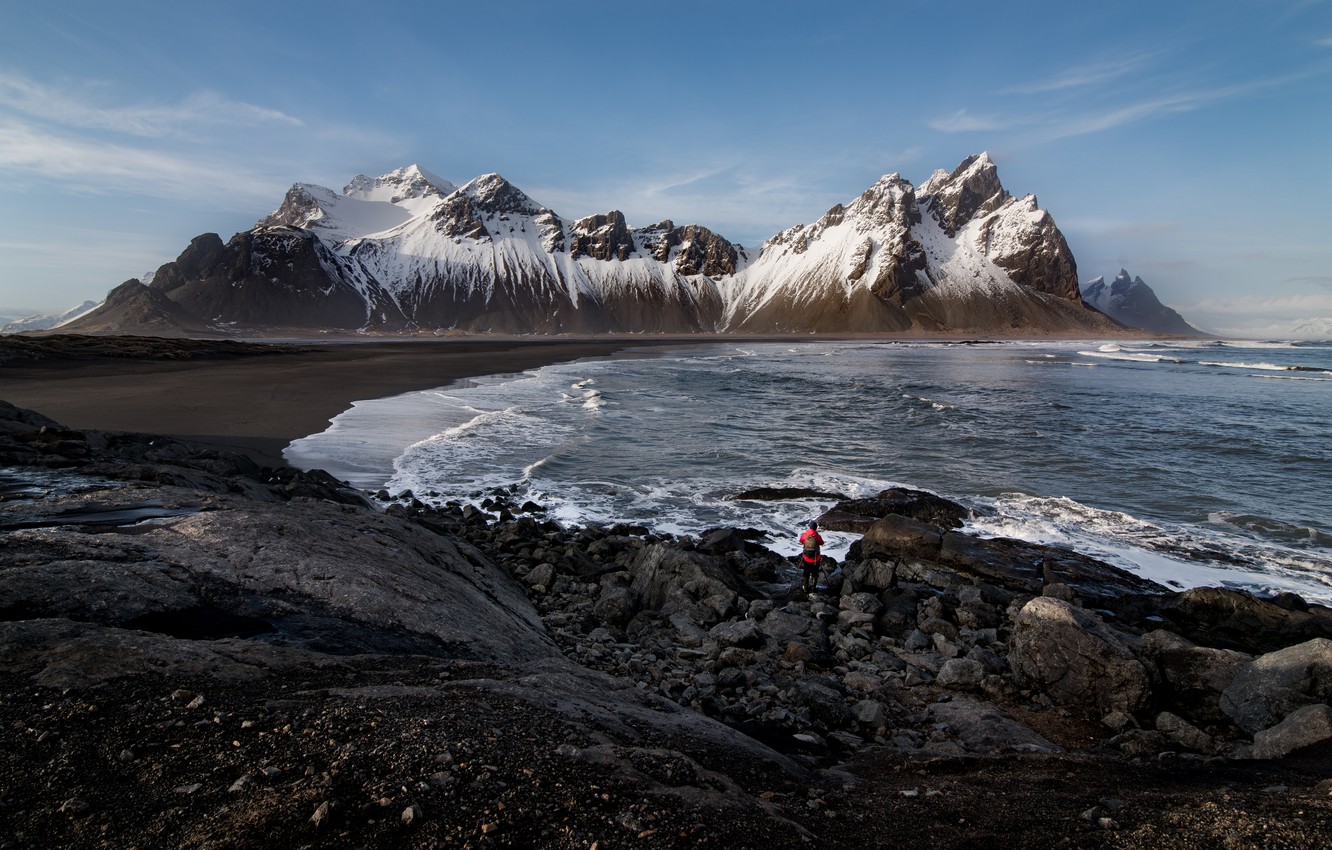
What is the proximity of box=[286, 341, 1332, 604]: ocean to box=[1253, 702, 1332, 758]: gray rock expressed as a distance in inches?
285

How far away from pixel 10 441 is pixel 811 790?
16.6 metres

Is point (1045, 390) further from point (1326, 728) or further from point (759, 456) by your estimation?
point (1326, 728)

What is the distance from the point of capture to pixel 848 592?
11.8 metres

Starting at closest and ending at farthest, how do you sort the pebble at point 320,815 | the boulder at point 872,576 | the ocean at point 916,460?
the pebble at point 320,815 < the boulder at point 872,576 < the ocean at point 916,460

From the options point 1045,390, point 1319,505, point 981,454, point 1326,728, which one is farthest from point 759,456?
point 1045,390

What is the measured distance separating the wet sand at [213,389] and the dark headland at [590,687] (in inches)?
363

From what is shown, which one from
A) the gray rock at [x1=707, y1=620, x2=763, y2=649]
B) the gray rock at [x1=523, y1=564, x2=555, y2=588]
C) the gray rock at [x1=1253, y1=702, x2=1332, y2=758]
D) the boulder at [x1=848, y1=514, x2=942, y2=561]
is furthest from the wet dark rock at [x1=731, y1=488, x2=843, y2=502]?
the gray rock at [x1=1253, y1=702, x2=1332, y2=758]

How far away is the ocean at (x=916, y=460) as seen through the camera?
50.5 feet

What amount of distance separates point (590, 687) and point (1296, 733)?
729 centimetres

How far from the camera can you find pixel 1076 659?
838 cm

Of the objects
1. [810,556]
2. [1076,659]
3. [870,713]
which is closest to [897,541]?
[810,556]

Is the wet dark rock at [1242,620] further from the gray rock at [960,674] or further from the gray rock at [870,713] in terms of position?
the gray rock at [870,713]

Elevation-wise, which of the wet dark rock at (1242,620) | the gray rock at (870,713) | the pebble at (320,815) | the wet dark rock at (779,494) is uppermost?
the pebble at (320,815)

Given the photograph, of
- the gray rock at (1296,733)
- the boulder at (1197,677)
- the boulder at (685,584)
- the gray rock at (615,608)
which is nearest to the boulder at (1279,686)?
the boulder at (1197,677)
